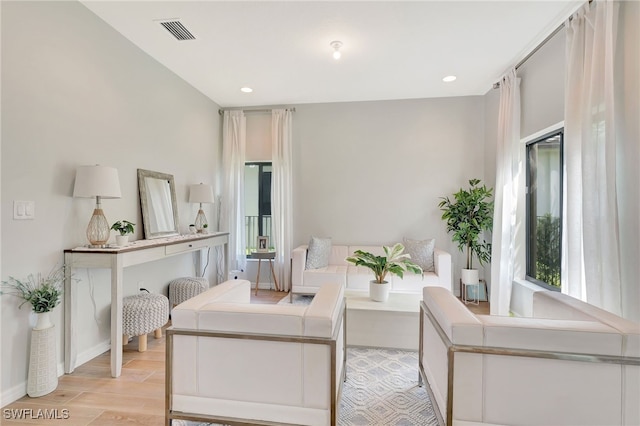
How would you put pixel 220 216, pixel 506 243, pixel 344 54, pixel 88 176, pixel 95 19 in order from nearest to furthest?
pixel 88 176 → pixel 95 19 → pixel 344 54 → pixel 506 243 → pixel 220 216

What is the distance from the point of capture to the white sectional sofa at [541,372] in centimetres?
123

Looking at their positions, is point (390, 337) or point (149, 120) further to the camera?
point (149, 120)

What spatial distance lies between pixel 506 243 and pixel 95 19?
4.73 meters

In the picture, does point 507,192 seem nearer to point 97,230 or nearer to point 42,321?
point 97,230

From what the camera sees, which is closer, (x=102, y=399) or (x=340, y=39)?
(x=102, y=399)

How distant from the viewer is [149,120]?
333 centimetres

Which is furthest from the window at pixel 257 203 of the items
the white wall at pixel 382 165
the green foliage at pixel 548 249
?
the green foliage at pixel 548 249

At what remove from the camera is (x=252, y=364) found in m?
1.47

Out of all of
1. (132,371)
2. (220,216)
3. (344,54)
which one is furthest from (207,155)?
(132,371)

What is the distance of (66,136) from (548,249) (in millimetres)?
4612

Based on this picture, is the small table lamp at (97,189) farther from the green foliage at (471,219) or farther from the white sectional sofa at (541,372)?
the green foliage at (471,219)

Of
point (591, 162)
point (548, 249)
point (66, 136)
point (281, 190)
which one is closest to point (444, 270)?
point (548, 249)

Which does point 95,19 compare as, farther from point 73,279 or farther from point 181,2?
point 73,279

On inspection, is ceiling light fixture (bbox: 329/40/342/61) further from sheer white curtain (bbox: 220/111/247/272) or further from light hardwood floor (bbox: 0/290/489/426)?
light hardwood floor (bbox: 0/290/489/426)
